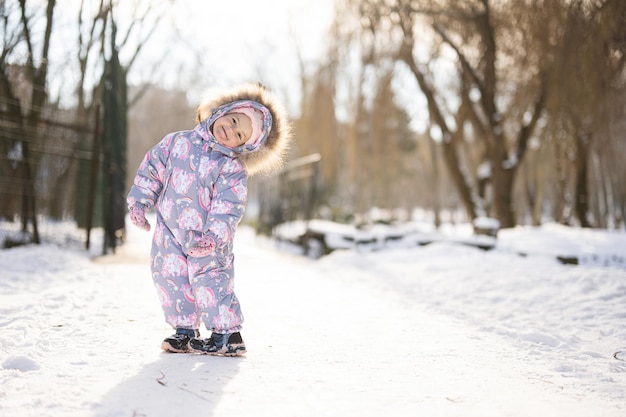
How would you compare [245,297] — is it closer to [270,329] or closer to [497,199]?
[270,329]

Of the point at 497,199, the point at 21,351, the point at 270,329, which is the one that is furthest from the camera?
the point at 497,199

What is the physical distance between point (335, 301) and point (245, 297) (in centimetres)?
75

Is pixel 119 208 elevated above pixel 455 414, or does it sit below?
above

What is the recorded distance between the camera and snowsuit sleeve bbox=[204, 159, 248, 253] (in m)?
2.53

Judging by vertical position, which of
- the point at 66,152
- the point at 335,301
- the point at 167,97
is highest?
the point at 167,97

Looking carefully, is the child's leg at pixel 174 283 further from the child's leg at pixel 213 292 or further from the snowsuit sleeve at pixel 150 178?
the snowsuit sleeve at pixel 150 178

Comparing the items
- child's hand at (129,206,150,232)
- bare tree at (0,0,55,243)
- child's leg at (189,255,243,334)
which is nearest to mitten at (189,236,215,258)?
child's leg at (189,255,243,334)

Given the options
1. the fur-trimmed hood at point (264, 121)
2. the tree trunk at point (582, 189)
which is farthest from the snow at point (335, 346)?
the tree trunk at point (582, 189)

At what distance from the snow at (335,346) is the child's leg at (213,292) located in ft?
0.58

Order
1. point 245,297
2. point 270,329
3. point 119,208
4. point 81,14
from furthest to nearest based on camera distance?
1. point 81,14
2. point 119,208
3. point 245,297
4. point 270,329

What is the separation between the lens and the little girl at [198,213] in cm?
263

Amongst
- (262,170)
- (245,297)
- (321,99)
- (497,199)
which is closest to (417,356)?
(262,170)

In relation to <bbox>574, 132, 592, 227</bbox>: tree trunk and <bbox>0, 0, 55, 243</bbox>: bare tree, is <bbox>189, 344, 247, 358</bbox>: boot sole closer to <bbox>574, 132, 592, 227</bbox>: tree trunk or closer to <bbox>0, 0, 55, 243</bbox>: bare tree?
<bbox>0, 0, 55, 243</bbox>: bare tree

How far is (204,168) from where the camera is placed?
8.82 feet
